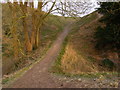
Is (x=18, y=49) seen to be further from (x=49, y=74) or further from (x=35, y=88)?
(x=35, y=88)

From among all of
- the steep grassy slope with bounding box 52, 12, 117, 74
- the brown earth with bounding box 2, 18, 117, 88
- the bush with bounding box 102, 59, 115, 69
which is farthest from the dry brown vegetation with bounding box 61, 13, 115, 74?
the brown earth with bounding box 2, 18, 117, 88

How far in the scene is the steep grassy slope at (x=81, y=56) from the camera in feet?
34.0

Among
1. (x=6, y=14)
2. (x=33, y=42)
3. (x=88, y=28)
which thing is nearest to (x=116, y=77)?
(x=33, y=42)

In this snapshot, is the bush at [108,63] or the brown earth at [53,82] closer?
the brown earth at [53,82]

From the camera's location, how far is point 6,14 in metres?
14.5

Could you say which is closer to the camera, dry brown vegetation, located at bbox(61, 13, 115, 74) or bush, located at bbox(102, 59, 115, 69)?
dry brown vegetation, located at bbox(61, 13, 115, 74)

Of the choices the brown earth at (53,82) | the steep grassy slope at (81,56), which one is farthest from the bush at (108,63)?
the brown earth at (53,82)

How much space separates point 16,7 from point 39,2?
2.22m

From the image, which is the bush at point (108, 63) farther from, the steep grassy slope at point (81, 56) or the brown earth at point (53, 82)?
the brown earth at point (53, 82)

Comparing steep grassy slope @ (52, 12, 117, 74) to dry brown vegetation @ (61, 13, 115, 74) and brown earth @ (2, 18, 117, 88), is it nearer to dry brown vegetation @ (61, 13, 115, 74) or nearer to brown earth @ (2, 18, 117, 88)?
dry brown vegetation @ (61, 13, 115, 74)

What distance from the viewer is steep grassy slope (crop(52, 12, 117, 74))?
408 inches

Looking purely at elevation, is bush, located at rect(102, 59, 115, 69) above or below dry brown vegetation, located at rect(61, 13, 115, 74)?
below

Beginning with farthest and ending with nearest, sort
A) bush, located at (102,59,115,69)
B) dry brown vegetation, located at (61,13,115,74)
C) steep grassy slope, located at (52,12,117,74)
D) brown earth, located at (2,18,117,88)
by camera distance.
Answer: bush, located at (102,59,115,69) < dry brown vegetation, located at (61,13,115,74) < steep grassy slope, located at (52,12,117,74) < brown earth, located at (2,18,117,88)

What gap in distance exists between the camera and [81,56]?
14469 millimetres
